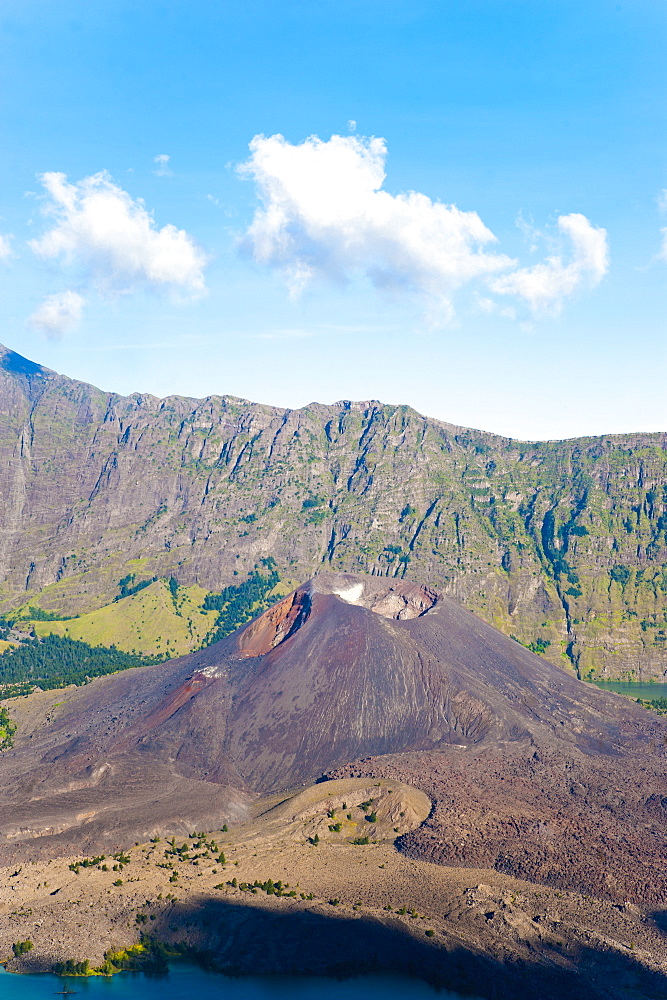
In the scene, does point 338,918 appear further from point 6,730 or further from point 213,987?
point 6,730

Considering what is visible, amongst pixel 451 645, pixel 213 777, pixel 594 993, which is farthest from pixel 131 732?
pixel 594 993

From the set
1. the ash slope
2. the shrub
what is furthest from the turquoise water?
the ash slope

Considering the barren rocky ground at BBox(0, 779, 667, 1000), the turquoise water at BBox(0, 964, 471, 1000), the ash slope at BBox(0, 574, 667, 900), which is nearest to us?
the turquoise water at BBox(0, 964, 471, 1000)

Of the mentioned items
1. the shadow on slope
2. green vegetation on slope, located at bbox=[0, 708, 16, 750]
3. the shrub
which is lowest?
green vegetation on slope, located at bbox=[0, 708, 16, 750]

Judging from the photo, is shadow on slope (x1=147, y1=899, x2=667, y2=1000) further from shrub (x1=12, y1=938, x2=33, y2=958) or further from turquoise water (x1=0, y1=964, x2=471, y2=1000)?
shrub (x1=12, y1=938, x2=33, y2=958)

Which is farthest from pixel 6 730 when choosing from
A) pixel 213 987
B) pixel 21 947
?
pixel 213 987

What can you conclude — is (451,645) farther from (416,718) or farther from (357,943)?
(357,943)
